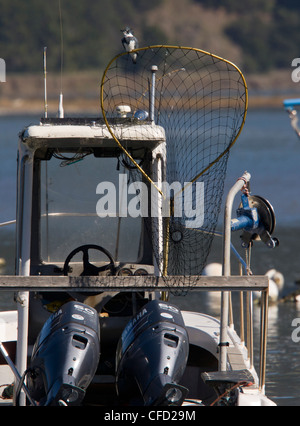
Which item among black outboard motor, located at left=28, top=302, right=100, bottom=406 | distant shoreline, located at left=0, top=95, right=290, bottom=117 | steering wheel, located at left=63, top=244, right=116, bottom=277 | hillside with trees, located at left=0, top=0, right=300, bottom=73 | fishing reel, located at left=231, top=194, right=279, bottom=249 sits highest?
hillside with trees, located at left=0, top=0, right=300, bottom=73

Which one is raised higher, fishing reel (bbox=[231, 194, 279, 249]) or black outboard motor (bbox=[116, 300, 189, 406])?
fishing reel (bbox=[231, 194, 279, 249])

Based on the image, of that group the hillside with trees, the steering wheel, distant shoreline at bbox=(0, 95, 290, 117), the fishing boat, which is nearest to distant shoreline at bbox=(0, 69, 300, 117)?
distant shoreline at bbox=(0, 95, 290, 117)

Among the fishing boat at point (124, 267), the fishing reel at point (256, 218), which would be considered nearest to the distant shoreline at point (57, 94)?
the fishing boat at point (124, 267)

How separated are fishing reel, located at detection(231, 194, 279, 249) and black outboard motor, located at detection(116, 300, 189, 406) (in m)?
1.12

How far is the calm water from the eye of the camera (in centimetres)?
1061

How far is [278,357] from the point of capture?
11.1 meters

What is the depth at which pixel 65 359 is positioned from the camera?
5.71 meters

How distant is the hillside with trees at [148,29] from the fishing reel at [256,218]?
87685 mm

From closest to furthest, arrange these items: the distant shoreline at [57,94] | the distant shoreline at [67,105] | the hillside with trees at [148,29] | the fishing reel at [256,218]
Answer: the fishing reel at [256,218] → the distant shoreline at [67,105] → the distant shoreline at [57,94] → the hillside with trees at [148,29]

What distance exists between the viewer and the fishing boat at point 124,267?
19.0 feet

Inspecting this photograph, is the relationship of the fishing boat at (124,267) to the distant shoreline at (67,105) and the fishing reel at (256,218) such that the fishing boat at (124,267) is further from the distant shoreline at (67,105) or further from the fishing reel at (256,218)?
the distant shoreline at (67,105)

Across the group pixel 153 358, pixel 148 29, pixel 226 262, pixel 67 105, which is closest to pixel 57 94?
pixel 67 105

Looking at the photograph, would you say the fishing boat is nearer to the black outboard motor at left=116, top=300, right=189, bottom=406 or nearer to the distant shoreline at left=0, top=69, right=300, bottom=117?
the black outboard motor at left=116, top=300, right=189, bottom=406
